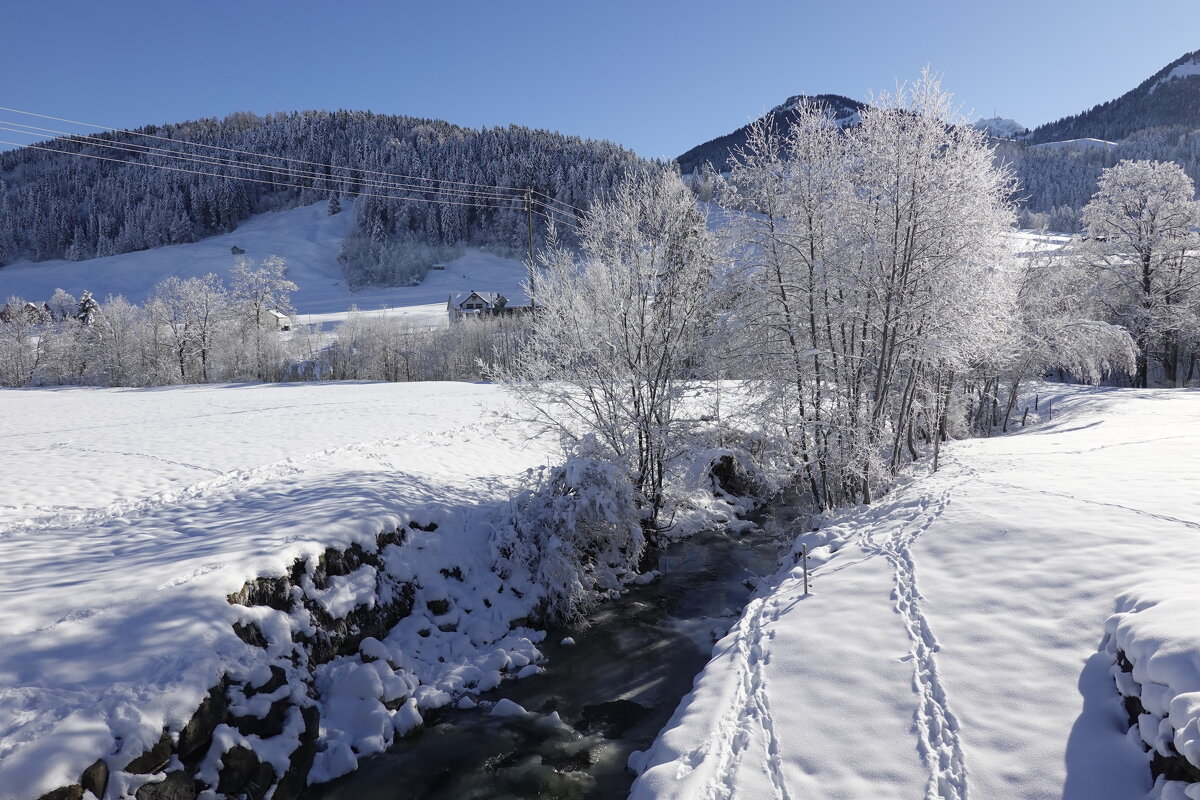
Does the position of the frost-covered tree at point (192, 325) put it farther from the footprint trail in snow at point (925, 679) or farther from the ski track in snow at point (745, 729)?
the footprint trail in snow at point (925, 679)

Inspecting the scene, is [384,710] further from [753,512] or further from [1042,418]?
[1042,418]

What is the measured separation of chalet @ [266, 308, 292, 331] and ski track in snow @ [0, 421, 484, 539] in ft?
138

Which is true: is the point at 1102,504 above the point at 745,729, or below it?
above

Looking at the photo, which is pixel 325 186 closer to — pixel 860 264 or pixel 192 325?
pixel 192 325

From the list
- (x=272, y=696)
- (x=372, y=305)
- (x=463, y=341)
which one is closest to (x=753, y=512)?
(x=272, y=696)

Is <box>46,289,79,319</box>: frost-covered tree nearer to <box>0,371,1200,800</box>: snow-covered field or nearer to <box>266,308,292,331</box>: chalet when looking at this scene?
<box>266,308,292,331</box>: chalet

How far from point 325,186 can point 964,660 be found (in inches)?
5978

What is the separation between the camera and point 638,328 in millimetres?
14969

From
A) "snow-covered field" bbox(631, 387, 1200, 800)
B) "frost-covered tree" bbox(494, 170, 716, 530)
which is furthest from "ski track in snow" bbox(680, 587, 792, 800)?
"frost-covered tree" bbox(494, 170, 716, 530)

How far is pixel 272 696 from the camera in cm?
809

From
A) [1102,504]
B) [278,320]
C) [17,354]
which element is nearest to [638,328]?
[1102,504]

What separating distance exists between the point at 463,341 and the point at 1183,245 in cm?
4687

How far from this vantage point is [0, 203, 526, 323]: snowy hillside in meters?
89.6

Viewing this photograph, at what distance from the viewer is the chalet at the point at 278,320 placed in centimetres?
5516
